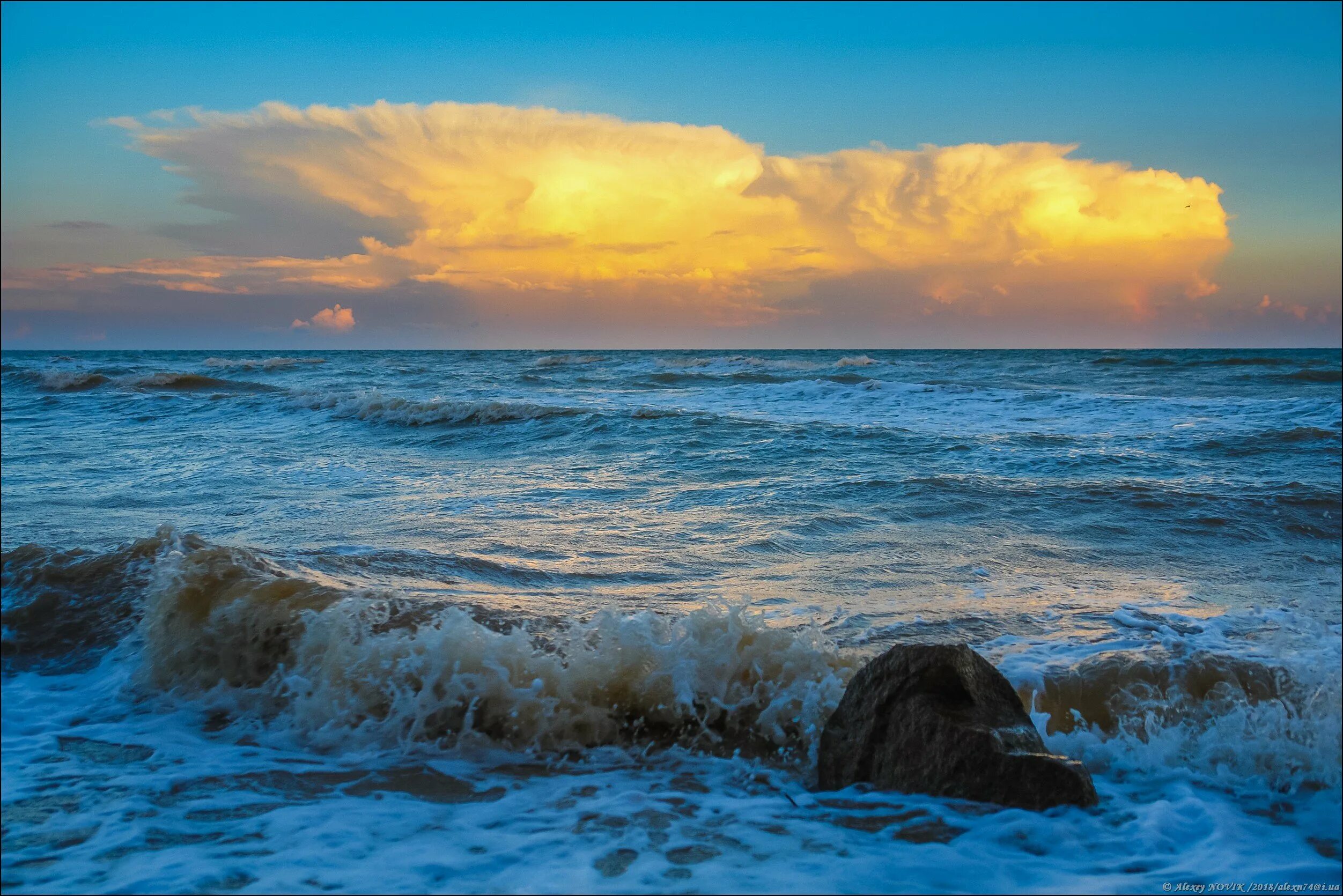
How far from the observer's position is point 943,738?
294 centimetres

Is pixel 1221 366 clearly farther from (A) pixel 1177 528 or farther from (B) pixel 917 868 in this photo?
(B) pixel 917 868

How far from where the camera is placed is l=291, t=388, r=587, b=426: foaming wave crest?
1543cm

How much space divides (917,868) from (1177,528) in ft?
17.4

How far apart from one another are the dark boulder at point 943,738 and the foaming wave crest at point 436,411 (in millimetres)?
12142

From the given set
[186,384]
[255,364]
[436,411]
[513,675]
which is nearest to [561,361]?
[255,364]

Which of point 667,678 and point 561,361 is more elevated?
point 561,361

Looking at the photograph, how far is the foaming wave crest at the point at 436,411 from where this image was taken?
607 inches

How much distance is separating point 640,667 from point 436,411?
43.4ft

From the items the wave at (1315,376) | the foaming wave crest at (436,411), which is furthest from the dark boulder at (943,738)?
the wave at (1315,376)

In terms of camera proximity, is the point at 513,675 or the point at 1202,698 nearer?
the point at 1202,698

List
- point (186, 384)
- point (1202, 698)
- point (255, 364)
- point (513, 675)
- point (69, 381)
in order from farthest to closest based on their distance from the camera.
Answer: point (255, 364) < point (186, 384) < point (69, 381) < point (513, 675) < point (1202, 698)

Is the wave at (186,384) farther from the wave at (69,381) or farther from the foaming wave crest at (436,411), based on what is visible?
the foaming wave crest at (436,411)

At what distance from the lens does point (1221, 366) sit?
24484 mm

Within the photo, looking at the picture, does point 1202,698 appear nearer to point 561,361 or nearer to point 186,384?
point 186,384
